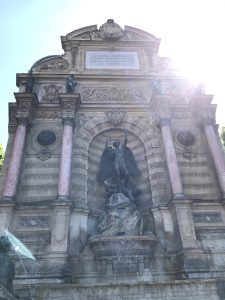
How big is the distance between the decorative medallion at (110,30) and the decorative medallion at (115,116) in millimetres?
6281

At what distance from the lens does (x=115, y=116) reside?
1415 cm

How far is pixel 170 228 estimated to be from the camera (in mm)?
10734

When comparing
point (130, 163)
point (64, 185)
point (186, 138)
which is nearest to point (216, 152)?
point (186, 138)

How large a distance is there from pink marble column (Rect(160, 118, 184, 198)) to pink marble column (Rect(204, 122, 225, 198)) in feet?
6.22

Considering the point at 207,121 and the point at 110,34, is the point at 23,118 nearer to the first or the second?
the point at 110,34

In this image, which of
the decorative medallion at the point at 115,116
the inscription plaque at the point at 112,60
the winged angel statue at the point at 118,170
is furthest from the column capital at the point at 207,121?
the inscription plaque at the point at 112,60

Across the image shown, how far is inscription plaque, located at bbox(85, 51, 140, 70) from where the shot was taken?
1655 cm

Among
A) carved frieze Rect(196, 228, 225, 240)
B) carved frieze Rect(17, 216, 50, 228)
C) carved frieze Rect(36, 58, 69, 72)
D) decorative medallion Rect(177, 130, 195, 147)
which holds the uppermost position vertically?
carved frieze Rect(36, 58, 69, 72)

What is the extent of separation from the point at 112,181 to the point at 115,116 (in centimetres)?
370

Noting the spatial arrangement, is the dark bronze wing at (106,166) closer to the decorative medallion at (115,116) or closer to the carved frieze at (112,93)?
the decorative medallion at (115,116)

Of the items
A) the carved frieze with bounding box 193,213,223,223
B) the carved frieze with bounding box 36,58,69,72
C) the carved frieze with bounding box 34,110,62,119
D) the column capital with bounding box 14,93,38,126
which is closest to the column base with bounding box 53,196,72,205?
the column capital with bounding box 14,93,38,126

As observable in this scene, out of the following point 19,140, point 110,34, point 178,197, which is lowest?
point 178,197

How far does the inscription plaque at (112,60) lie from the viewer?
54.3ft

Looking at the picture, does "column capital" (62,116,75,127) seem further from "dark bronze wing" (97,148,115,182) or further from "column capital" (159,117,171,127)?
"column capital" (159,117,171,127)
